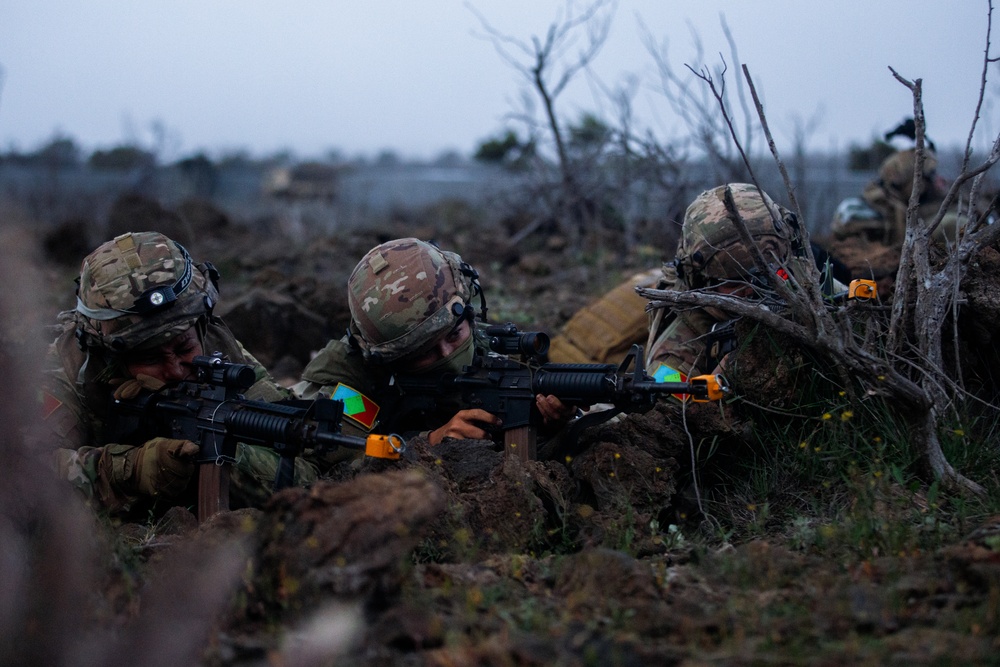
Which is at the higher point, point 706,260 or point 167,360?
point 706,260

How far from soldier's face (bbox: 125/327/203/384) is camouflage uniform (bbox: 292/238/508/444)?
55 cm

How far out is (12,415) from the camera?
2.50m

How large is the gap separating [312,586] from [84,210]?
585 inches

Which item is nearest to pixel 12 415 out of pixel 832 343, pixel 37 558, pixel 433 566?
pixel 37 558

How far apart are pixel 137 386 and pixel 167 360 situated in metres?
0.18

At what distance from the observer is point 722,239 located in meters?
4.43

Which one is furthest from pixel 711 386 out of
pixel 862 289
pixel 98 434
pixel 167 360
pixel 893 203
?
pixel 893 203

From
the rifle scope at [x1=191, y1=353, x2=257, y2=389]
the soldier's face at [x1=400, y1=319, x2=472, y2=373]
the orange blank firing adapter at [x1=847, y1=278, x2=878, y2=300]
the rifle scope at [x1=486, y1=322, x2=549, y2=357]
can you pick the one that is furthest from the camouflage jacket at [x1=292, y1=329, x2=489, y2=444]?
the orange blank firing adapter at [x1=847, y1=278, x2=878, y2=300]

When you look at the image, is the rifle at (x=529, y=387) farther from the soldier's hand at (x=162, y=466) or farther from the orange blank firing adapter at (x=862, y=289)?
the soldier's hand at (x=162, y=466)

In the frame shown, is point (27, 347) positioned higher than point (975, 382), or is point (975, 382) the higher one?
point (27, 347)

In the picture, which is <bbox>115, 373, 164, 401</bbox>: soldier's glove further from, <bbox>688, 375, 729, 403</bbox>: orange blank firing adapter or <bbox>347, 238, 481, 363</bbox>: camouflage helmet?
<bbox>688, 375, 729, 403</bbox>: orange blank firing adapter

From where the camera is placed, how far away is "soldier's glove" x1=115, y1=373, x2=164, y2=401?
412 centimetres

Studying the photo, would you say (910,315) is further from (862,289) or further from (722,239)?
(722,239)

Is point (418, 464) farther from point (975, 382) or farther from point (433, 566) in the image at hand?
point (975, 382)
